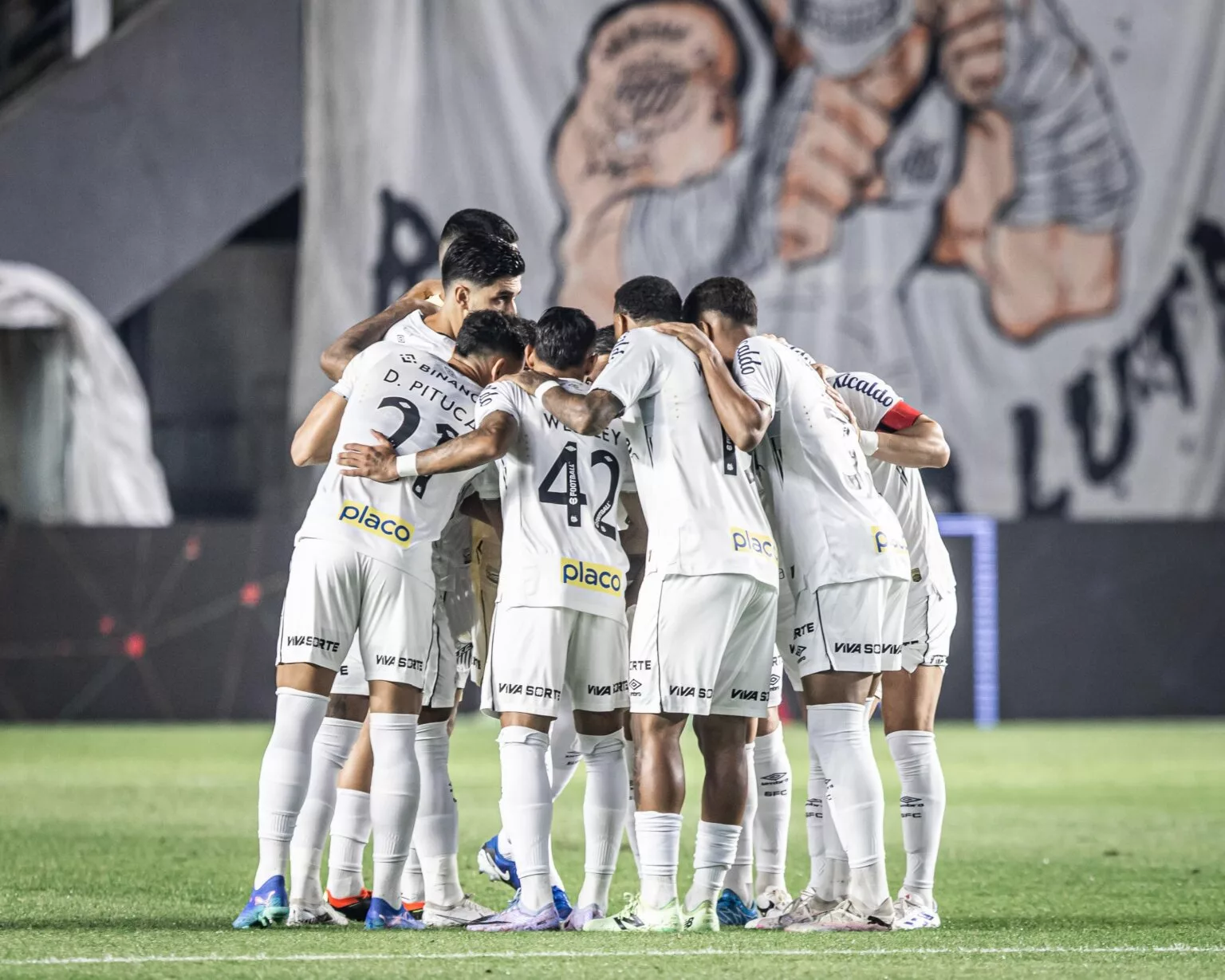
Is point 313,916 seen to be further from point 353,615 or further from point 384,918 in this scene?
point 353,615

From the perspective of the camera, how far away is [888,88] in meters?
16.1

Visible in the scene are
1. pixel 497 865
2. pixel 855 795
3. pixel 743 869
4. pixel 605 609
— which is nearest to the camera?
pixel 855 795

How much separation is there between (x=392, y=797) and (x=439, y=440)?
3.58ft

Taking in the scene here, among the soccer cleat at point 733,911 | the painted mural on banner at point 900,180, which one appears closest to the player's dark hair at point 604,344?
the soccer cleat at point 733,911

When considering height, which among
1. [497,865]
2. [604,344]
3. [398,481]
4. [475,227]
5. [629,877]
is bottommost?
[629,877]

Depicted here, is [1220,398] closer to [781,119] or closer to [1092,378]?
[1092,378]

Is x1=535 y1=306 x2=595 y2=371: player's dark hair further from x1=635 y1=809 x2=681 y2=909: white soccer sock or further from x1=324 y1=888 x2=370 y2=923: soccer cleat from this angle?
x1=324 y1=888 x2=370 y2=923: soccer cleat

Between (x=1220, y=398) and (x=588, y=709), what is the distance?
39.6 ft

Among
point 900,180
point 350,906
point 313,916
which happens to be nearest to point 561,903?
point 350,906

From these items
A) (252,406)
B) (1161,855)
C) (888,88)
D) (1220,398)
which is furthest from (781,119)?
(1161,855)

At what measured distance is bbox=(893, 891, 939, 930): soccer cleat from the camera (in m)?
5.45

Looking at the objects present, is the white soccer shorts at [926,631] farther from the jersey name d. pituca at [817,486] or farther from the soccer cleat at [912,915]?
the soccer cleat at [912,915]

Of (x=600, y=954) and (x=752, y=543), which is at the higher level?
(x=752, y=543)

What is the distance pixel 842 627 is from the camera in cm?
541
